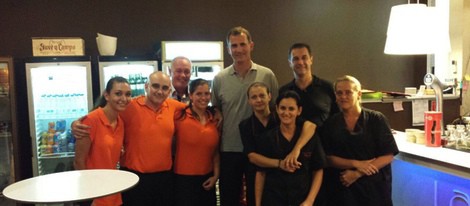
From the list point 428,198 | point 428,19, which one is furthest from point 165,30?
point 428,198

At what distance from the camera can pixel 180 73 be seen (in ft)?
11.0

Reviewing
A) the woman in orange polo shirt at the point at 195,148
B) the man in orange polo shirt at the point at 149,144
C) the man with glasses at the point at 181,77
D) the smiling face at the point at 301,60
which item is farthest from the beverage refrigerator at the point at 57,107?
the smiling face at the point at 301,60

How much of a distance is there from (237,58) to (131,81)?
147cm

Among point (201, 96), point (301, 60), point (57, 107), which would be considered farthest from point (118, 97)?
point (57, 107)

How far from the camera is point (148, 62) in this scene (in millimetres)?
4000

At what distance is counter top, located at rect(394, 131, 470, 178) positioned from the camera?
2547 mm

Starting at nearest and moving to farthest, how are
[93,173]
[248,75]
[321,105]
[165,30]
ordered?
[93,173] → [321,105] → [248,75] → [165,30]

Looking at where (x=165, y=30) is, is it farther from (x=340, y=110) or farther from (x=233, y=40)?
(x=340, y=110)

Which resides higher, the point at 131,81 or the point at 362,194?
the point at 131,81

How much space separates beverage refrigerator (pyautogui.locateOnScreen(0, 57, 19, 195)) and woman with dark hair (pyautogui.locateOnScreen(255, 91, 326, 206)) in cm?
254

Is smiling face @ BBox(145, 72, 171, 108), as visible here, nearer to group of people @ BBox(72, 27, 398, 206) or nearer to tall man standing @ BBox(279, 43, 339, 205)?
group of people @ BBox(72, 27, 398, 206)

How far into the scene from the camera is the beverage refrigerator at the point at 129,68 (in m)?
3.89

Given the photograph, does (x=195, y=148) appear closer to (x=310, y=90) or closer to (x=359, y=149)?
(x=310, y=90)

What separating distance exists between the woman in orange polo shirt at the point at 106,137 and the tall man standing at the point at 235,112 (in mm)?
739
